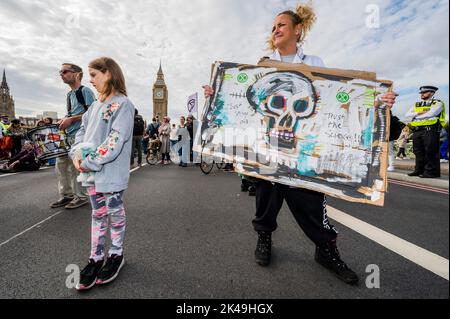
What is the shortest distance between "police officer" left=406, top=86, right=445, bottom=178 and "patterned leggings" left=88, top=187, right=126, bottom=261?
6.60m

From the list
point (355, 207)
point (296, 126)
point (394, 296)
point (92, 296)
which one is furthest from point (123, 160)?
point (355, 207)

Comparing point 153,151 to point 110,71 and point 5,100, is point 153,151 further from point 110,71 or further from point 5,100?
point 5,100

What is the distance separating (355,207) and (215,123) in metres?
3.10

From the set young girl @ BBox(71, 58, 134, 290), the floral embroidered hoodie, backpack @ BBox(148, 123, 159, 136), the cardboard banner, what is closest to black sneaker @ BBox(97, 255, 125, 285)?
young girl @ BBox(71, 58, 134, 290)

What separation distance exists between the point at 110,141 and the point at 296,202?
1535mm

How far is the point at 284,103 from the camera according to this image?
1.80 metres

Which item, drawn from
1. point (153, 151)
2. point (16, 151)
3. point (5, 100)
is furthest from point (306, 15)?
point (5, 100)

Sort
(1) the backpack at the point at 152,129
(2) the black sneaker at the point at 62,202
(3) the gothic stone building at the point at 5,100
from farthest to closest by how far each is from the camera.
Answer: (3) the gothic stone building at the point at 5,100 < (1) the backpack at the point at 152,129 < (2) the black sneaker at the point at 62,202

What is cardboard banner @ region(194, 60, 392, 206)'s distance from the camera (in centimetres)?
167

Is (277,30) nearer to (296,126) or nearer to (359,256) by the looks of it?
(296,126)

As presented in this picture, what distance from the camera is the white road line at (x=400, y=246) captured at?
1.87 m

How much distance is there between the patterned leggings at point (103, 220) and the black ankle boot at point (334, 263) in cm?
166

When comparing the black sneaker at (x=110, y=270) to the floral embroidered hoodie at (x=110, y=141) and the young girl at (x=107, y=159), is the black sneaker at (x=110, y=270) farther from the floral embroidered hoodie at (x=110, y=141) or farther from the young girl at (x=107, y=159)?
the floral embroidered hoodie at (x=110, y=141)

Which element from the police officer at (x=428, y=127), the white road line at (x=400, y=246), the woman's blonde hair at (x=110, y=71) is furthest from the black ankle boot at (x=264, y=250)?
the police officer at (x=428, y=127)
